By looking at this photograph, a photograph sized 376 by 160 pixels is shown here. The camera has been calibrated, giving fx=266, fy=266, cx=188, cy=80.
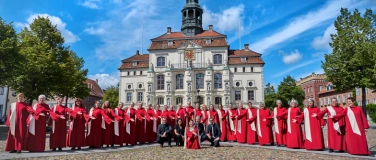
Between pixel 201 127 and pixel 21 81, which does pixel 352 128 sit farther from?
pixel 21 81

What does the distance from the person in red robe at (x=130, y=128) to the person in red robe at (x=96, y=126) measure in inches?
44.2

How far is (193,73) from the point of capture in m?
46.2

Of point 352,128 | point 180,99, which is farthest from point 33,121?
point 180,99

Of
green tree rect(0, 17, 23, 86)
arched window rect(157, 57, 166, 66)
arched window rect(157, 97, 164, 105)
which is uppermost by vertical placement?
arched window rect(157, 57, 166, 66)

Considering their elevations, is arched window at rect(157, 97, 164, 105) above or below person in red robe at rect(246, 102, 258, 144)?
above

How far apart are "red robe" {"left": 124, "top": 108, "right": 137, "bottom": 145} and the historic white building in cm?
3141

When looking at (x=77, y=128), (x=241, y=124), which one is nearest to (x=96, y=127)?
(x=77, y=128)

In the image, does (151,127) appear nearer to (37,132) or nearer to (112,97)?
(37,132)

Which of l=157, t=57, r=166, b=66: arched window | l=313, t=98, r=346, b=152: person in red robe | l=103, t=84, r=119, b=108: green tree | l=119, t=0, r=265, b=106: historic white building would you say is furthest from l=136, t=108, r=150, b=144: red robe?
l=103, t=84, r=119, b=108: green tree

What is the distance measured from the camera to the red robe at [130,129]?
1148 cm

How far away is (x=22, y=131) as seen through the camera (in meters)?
8.50

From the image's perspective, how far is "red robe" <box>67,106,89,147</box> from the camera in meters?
9.60

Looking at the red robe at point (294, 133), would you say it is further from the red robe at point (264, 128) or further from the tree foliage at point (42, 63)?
the tree foliage at point (42, 63)

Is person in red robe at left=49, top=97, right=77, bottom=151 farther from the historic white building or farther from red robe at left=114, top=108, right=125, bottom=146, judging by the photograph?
the historic white building
